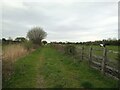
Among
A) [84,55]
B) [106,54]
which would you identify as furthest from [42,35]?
[106,54]

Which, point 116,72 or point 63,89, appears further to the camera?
point 116,72

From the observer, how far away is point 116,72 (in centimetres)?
860

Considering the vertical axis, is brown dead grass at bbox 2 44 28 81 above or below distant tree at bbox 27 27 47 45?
below

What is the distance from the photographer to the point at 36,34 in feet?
227

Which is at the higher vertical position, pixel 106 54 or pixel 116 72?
pixel 106 54

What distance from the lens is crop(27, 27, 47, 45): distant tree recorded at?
224ft

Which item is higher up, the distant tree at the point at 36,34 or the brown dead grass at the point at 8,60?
the distant tree at the point at 36,34

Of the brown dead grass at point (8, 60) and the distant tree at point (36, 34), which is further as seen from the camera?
the distant tree at point (36, 34)

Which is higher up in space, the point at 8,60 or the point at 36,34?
the point at 36,34

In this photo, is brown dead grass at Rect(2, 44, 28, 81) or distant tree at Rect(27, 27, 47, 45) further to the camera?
distant tree at Rect(27, 27, 47, 45)

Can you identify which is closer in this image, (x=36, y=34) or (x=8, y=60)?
(x=8, y=60)

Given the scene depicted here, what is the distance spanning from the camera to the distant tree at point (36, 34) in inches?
2689

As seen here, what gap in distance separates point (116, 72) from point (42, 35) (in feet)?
208

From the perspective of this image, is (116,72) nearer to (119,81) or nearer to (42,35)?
(119,81)
